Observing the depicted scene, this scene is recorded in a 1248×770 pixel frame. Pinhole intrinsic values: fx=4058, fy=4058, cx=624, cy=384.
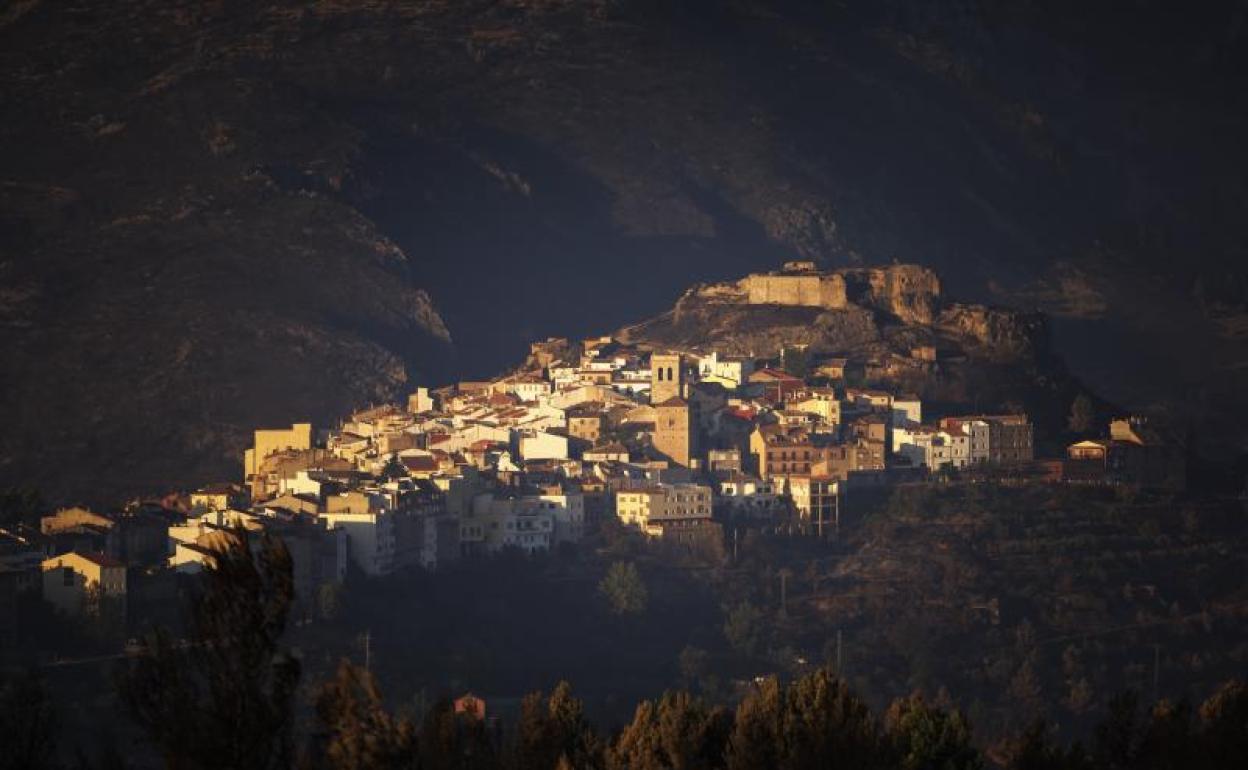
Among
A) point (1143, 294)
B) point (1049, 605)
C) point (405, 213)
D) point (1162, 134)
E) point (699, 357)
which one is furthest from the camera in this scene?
point (1162, 134)

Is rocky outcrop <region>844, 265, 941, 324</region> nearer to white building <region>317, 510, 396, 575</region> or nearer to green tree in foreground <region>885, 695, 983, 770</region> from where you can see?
white building <region>317, 510, 396, 575</region>

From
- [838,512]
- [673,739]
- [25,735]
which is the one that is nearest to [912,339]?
[838,512]

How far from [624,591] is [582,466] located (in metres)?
8.30

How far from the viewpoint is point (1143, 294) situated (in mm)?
145125

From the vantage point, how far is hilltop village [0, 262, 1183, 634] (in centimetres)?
8012

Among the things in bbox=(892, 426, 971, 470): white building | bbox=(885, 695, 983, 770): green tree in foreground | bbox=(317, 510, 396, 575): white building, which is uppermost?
bbox=(892, 426, 971, 470): white building

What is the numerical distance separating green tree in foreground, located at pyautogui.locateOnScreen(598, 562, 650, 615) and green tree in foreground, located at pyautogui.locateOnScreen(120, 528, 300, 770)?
1795 inches

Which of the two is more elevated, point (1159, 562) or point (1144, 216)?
point (1144, 216)

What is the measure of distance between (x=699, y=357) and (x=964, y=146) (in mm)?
59854

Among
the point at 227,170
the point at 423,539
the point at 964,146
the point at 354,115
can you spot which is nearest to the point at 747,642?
the point at 423,539

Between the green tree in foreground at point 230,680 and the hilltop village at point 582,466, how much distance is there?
34431mm

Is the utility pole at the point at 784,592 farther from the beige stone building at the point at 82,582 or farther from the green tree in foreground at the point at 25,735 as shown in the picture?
the green tree in foreground at the point at 25,735

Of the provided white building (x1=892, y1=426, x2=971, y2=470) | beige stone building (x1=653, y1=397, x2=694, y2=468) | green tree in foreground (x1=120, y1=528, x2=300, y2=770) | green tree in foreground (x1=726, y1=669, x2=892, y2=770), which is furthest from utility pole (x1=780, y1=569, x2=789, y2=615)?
green tree in foreground (x1=120, y1=528, x2=300, y2=770)

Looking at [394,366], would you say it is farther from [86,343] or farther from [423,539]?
[423,539]
